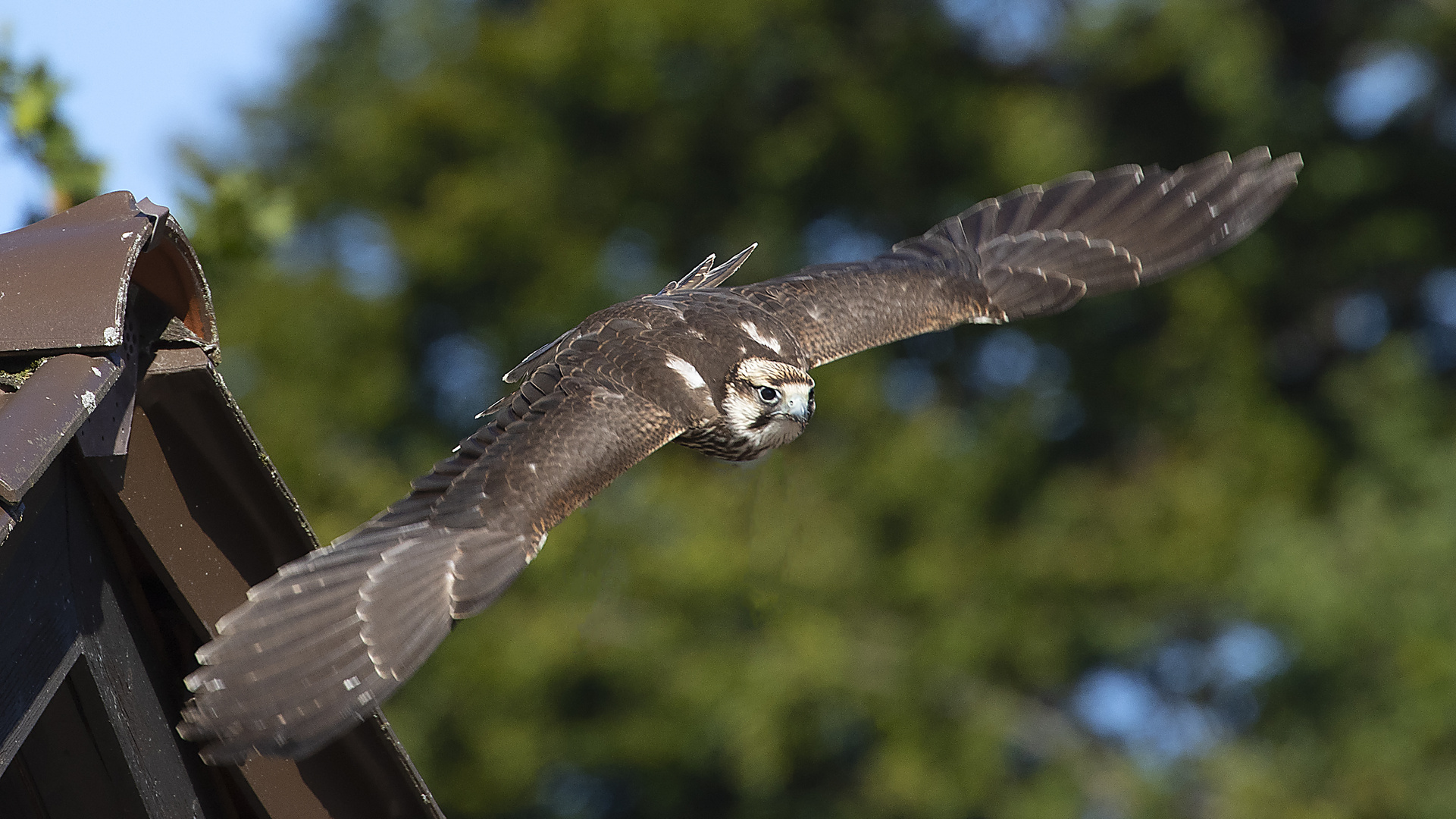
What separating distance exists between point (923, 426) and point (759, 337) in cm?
1144

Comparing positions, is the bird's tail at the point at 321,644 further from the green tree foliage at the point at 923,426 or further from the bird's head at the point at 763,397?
the green tree foliage at the point at 923,426

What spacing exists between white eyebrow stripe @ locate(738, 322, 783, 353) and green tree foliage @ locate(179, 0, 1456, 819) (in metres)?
7.20

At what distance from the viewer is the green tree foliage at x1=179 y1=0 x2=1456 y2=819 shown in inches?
611

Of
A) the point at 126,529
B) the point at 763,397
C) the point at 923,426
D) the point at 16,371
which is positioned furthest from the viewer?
the point at 923,426

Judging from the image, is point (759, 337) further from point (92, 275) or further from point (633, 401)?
point (92, 275)

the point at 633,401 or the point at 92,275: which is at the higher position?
the point at 633,401

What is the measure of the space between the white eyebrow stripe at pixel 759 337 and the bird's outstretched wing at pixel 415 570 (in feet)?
1.69

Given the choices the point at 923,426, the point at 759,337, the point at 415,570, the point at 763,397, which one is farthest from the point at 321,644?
the point at 923,426

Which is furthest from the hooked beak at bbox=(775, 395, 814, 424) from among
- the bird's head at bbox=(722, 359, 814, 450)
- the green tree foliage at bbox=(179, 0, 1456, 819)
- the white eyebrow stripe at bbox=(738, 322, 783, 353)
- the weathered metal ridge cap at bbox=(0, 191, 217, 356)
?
the green tree foliage at bbox=(179, 0, 1456, 819)

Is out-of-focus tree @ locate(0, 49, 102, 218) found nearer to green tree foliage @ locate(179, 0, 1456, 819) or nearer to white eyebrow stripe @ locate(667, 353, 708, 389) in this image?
white eyebrow stripe @ locate(667, 353, 708, 389)

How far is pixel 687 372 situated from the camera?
5.54 metres

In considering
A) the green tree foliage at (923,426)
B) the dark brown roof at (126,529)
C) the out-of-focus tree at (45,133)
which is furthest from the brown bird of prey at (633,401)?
the green tree foliage at (923,426)

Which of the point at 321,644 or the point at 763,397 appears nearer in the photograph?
the point at 321,644

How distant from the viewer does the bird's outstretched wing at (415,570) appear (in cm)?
342
